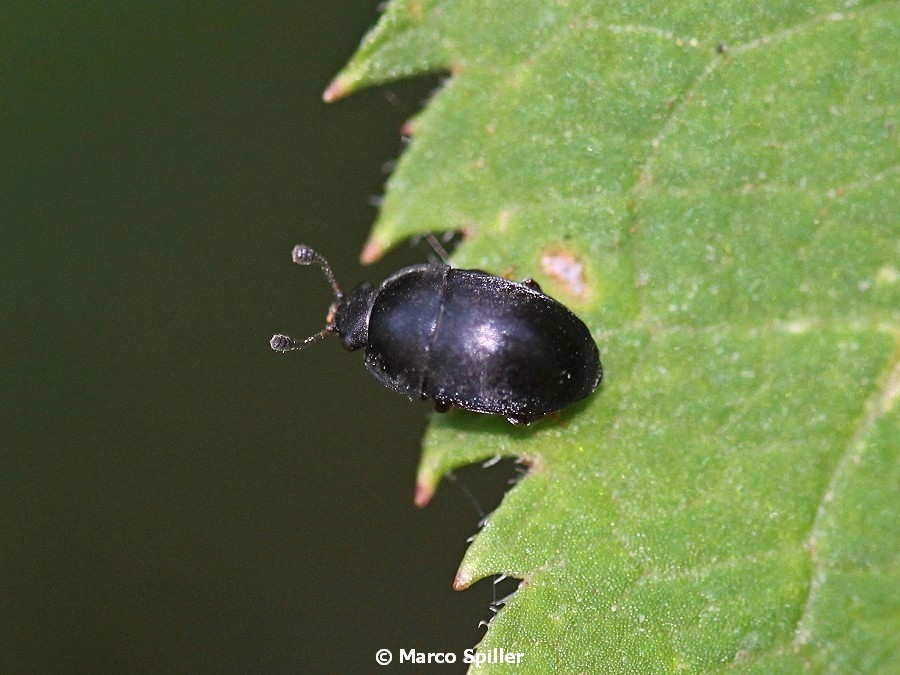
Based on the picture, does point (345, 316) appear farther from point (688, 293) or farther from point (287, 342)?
point (688, 293)

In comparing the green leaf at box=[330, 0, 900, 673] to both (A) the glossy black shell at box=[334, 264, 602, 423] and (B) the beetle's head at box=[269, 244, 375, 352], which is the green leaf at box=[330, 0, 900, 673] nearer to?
(A) the glossy black shell at box=[334, 264, 602, 423]

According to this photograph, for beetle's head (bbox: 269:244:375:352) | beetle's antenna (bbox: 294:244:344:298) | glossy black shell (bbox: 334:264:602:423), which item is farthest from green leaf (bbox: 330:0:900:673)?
beetle's antenna (bbox: 294:244:344:298)

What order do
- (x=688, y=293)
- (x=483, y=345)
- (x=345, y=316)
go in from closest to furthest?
1. (x=688, y=293)
2. (x=483, y=345)
3. (x=345, y=316)

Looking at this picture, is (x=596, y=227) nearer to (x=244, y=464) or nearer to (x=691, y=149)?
(x=691, y=149)

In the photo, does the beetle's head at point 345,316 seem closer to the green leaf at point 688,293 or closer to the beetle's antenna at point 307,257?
the beetle's antenna at point 307,257

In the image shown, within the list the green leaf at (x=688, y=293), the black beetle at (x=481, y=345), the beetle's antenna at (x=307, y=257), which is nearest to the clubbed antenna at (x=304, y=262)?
the beetle's antenna at (x=307, y=257)

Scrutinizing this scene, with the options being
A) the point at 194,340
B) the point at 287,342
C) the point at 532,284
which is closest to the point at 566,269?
the point at 532,284
